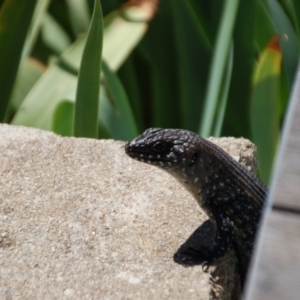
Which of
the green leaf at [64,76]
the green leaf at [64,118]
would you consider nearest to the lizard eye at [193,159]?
the green leaf at [64,118]

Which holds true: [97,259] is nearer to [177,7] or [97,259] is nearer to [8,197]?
[8,197]

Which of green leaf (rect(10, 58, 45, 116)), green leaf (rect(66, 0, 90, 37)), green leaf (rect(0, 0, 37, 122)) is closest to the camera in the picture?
green leaf (rect(0, 0, 37, 122))

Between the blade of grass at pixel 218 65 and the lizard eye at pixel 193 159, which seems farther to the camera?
the blade of grass at pixel 218 65

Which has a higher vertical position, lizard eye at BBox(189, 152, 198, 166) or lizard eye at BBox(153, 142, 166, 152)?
lizard eye at BBox(153, 142, 166, 152)

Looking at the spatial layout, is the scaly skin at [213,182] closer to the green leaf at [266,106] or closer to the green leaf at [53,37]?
the green leaf at [266,106]

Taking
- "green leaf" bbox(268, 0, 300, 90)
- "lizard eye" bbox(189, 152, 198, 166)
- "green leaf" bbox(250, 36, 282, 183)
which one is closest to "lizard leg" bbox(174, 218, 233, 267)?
"lizard eye" bbox(189, 152, 198, 166)

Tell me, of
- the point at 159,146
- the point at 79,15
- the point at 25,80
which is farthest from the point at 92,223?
the point at 79,15

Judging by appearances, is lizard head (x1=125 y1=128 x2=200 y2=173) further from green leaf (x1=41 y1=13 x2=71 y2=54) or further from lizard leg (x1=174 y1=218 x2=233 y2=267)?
green leaf (x1=41 y1=13 x2=71 y2=54)

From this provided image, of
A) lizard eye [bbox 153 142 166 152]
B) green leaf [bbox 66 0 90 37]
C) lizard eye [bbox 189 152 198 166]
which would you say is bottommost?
green leaf [bbox 66 0 90 37]
